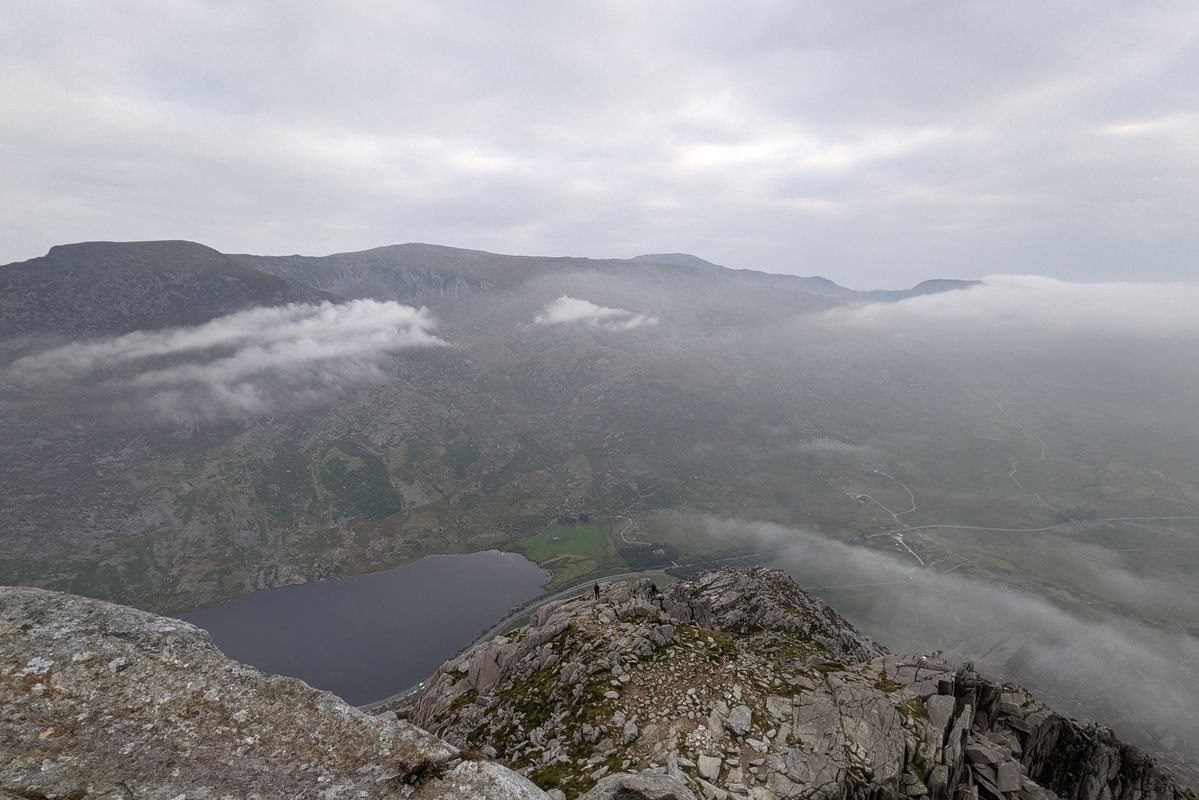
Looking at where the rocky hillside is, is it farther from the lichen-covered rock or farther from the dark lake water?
the dark lake water

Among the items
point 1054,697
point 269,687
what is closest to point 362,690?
point 269,687

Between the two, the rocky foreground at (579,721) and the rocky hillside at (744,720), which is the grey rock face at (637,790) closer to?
the rocky foreground at (579,721)

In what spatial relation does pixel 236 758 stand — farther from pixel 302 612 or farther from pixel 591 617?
pixel 302 612

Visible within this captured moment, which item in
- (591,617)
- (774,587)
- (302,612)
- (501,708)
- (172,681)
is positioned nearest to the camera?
(172,681)

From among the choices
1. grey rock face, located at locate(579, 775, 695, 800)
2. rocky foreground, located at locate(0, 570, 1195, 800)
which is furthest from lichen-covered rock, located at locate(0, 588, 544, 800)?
grey rock face, located at locate(579, 775, 695, 800)

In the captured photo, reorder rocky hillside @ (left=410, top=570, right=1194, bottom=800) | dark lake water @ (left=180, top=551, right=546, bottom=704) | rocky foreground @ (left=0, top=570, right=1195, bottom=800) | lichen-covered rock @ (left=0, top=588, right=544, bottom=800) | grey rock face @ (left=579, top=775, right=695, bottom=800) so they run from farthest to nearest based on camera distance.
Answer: dark lake water @ (left=180, top=551, right=546, bottom=704), rocky hillside @ (left=410, top=570, right=1194, bottom=800), grey rock face @ (left=579, top=775, right=695, bottom=800), rocky foreground @ (left=0, top=570, right=1195, bottom=800), lichen-covered rock @ (left=0, top=588, right=544, bottom=800)

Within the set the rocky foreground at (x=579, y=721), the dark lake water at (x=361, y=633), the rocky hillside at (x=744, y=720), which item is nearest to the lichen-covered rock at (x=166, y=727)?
the rocky foreground at (x=579, y=721)
